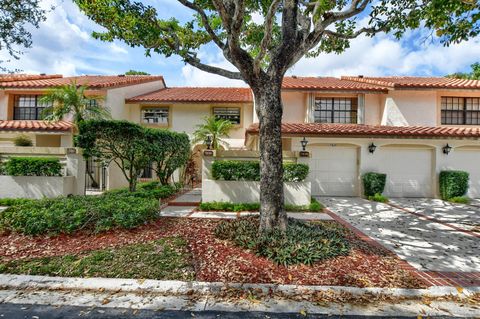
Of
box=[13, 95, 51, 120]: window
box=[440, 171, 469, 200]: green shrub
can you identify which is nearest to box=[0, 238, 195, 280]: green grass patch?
box=[440, 171, 469, 200]: green shrub

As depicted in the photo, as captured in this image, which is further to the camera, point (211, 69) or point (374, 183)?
point (374, 183)

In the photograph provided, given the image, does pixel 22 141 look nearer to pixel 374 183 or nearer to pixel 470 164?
pixel 374 183

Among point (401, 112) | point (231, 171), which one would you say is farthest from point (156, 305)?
point (401, 112)

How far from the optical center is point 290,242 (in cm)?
498

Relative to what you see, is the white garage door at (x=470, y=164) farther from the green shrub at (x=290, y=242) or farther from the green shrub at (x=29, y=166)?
the green shrub at (x=29, y=166)

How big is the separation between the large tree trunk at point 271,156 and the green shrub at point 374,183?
8.04 metres

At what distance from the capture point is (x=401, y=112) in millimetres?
14383

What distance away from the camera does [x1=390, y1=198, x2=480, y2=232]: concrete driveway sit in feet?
26.1

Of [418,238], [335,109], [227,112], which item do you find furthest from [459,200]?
[227,112]

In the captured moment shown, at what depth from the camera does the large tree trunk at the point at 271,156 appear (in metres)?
5.39

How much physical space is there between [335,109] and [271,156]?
11.2 m

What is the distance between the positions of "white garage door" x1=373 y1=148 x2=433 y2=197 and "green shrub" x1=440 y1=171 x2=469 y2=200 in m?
0.78

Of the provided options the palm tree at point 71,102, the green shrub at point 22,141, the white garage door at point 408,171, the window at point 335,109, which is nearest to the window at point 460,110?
the white garage door at point 408,171

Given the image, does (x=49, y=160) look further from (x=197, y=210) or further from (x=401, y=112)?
(x=401, y=112)
